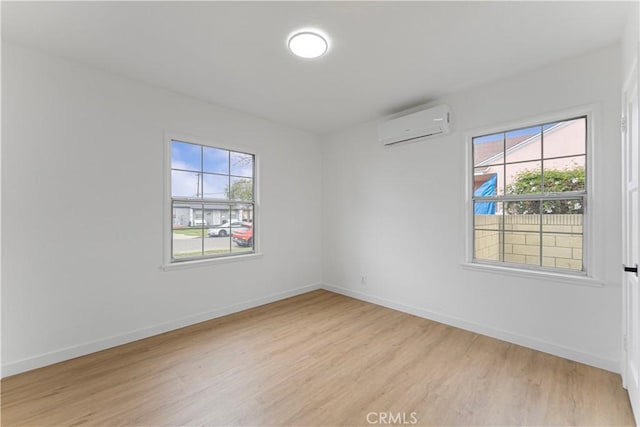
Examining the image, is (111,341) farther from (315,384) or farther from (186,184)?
(315,384)

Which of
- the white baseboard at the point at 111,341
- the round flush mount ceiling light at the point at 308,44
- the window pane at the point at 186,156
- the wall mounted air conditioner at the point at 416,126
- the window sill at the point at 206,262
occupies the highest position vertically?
the round flush mount ceiling light at the point at 308,44

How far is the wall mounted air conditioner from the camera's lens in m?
3.07

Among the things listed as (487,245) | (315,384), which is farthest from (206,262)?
(487,245)

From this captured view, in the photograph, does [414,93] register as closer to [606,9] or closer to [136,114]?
[606,9]

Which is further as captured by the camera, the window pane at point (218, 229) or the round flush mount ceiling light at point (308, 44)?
the window pane at point (218, 229)

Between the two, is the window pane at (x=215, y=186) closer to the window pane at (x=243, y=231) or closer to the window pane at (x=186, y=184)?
the window pane at (x=186, y=184)

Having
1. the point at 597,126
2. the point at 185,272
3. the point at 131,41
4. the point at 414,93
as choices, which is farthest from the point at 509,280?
the point at 131,41

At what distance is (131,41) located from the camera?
2168mm

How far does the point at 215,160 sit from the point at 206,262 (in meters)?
1.27

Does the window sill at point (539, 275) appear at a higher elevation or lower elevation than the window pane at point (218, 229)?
lower

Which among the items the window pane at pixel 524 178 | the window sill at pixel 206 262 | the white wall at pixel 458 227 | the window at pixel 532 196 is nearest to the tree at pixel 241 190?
the window sill at pixel 206 262

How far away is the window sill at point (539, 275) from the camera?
2296 mm

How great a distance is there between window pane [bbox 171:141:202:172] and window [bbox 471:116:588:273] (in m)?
3.19

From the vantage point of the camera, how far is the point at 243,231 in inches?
149
